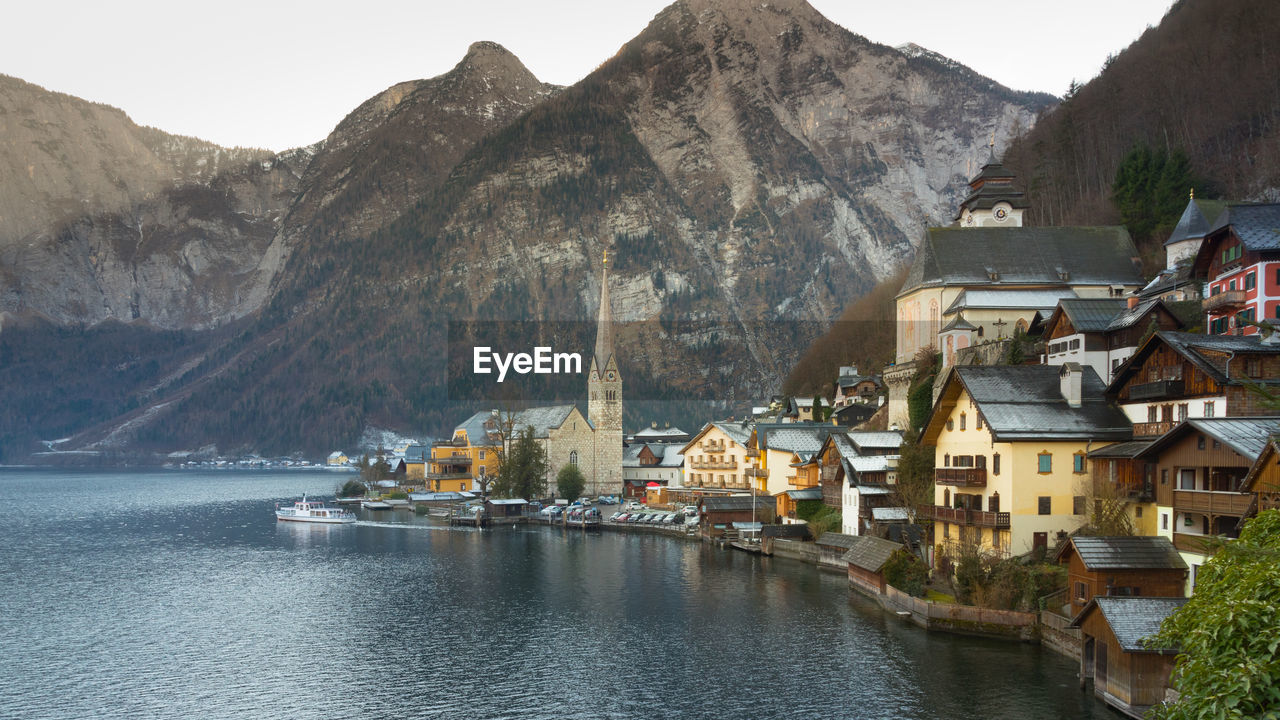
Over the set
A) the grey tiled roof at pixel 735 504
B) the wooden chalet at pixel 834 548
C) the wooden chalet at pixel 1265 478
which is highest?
the wooden chalet at pixel 1265 478

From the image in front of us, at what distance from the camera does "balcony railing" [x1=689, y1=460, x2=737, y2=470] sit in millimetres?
92188

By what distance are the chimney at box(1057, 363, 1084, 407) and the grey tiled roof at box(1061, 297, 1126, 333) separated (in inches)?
179

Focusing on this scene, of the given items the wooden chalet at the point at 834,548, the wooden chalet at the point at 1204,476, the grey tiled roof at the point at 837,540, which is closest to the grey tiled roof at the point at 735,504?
the grey tiled roof at the point at 837,540

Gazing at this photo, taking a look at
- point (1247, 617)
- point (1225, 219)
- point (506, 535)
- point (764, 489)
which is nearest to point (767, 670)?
point (1247, 617)

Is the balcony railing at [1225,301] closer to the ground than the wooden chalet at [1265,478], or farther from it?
farther from it

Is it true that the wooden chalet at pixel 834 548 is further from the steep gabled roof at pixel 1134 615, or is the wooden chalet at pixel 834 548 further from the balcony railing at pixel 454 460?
the balcony railing at pixel 454 460

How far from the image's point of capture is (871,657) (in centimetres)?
3688

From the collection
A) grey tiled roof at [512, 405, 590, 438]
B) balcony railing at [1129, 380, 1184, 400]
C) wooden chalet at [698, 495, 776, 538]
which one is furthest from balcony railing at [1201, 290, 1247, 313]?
grey tiled roof at [512, 405, 590, 438]

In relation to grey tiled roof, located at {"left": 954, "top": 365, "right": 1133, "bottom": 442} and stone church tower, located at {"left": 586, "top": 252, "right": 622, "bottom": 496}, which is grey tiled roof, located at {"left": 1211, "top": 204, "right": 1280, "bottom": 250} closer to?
grey tiled roof, located at {"left": 954, "top": 365, "right": 1133, "bottom": 442}

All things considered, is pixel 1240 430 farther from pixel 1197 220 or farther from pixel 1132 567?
pixel 1197 220

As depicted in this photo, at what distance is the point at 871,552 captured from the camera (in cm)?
4966

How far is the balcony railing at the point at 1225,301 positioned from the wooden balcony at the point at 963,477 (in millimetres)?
14209

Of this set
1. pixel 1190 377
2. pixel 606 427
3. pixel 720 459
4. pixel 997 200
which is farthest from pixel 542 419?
pixel 1190 377

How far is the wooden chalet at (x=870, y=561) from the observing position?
156 feet
